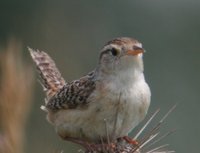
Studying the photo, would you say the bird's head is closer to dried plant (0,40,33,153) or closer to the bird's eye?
the bird's eye

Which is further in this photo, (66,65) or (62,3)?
(62,3)

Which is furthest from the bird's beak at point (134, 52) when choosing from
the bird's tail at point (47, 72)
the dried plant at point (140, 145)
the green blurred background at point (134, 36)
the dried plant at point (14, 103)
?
the green blurred background at point (134, 36)

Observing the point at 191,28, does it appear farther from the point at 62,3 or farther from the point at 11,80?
the point at 11,80

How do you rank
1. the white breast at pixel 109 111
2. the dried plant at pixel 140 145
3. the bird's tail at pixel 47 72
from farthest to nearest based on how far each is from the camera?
1. the bird's tail at pixel 47 72
2. the white breast at pixel 109 111
3. the dried plant at pixel 140 145

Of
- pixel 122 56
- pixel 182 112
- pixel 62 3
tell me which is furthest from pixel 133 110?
pixel 62 3

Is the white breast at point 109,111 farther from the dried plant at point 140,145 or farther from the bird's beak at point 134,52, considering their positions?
the dried plant at point 140,145
